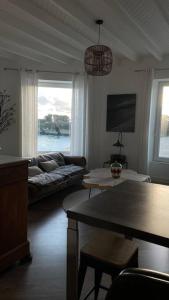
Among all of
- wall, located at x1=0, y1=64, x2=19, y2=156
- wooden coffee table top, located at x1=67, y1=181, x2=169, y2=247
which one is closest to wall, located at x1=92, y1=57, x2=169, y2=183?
wall, located at x1=0, y1=64, x2=19, y2=156

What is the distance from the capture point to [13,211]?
226 centimetres

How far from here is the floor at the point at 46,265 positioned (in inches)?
79.9

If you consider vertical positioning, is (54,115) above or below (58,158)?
above

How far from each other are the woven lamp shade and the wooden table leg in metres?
2.70

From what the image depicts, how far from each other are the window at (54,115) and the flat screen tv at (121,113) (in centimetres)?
103

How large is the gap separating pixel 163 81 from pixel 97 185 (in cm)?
324

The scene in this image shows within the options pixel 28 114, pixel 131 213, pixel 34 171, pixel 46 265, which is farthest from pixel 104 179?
pixel 28 114

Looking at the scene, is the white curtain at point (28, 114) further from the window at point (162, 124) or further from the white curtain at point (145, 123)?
the window at point (162, 124)

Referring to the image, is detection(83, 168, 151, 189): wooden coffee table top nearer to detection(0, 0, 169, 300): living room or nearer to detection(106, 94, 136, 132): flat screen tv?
detection(0, 0, 169, 300): living room

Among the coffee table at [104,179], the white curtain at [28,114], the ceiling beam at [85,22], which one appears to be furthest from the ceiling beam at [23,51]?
the coffee table at [104,179]

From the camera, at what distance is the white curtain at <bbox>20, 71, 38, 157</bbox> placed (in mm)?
5754

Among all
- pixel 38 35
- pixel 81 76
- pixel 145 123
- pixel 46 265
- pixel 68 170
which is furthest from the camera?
pixel 81 76

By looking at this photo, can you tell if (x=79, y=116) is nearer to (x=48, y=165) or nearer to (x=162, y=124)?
(x=48, y=165)

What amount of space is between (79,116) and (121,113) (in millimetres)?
990
